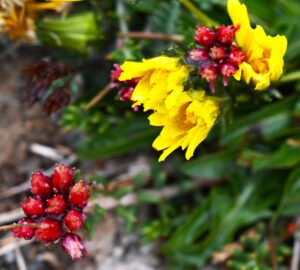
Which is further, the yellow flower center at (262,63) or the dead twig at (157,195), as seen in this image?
the dead twig at (157,195)

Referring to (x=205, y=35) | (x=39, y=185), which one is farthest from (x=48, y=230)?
(x=205, y=35)

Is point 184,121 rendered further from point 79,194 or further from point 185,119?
point 79,194

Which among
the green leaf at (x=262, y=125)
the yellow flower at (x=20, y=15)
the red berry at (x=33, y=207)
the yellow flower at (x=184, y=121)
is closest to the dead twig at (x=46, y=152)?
the yellow flower at (x=20, y=15)

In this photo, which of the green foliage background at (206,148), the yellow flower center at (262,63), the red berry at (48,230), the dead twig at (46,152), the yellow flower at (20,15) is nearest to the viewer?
the red berry at (48,230)

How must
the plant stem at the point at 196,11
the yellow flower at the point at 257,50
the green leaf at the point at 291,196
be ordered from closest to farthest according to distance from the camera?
the yellow flower at the point at 257,50
the plant stem at the point at 196,11
the green leaf at the point at 291,196

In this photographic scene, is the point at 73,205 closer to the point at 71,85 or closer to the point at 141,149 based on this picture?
the point at 71,85

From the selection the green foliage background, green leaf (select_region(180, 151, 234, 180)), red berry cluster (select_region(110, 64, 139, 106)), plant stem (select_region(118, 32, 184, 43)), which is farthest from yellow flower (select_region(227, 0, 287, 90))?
green leaf (select_region(180, 151, 234, 180))

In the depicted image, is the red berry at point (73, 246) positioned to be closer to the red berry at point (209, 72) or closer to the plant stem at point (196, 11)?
the red berry at point (209, 72)
